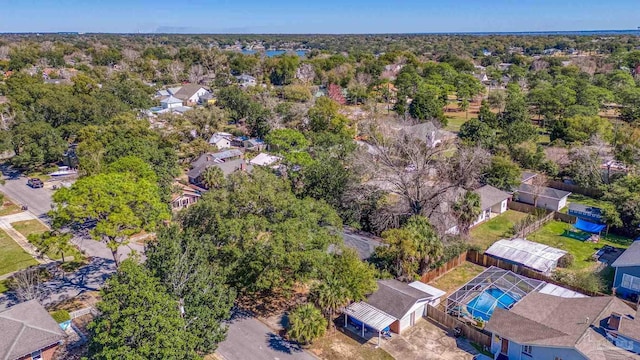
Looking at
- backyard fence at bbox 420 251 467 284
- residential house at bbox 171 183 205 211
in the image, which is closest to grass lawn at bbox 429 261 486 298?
backyard fence at bbox 420 251 467 284

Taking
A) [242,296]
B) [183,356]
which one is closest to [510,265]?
[242,296]

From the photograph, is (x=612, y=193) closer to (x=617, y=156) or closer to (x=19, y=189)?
(x=617, y=156)

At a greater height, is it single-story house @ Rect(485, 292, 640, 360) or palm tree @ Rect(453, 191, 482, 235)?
palm tree @ Rect(453, 191, 482, 235)

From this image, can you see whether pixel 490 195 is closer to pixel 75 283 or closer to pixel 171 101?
pixel 75 283

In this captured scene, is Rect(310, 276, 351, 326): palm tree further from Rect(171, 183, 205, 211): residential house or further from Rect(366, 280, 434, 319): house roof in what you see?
Rect(171, 183, 205, 211): residential house

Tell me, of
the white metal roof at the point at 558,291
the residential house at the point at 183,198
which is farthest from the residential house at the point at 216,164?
the white metal roof at the point at 558,291

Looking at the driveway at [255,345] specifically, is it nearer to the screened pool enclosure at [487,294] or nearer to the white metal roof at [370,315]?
the white metal roof at [370,315]
